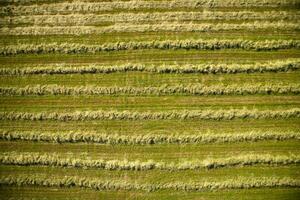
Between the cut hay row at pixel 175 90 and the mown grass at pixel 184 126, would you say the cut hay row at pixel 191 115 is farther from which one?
the cut hay row at pixel 175 90

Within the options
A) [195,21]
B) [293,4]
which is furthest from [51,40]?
[293,4]

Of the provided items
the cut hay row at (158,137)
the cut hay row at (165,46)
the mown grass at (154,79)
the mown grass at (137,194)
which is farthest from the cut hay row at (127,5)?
the mown grass at (137,194)

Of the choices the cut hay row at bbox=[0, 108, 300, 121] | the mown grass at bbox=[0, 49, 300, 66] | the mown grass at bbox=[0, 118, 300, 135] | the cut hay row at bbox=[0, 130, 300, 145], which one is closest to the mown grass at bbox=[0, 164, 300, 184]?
the cut hay row at bbox=[0, 130, 300, 145]

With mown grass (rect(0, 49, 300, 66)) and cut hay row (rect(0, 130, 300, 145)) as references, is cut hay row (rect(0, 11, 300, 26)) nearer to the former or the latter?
mown grass (rect(0, 49, 300, 66))

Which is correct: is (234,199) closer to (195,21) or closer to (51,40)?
(195,21)

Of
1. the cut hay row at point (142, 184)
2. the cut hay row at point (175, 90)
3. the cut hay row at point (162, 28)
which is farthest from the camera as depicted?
the cut hay row at point (162, 28)

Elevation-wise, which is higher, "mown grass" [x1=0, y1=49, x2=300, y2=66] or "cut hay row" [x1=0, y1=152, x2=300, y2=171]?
"mown grass" [x1=0, y1=49, x2=300, y2=66]
